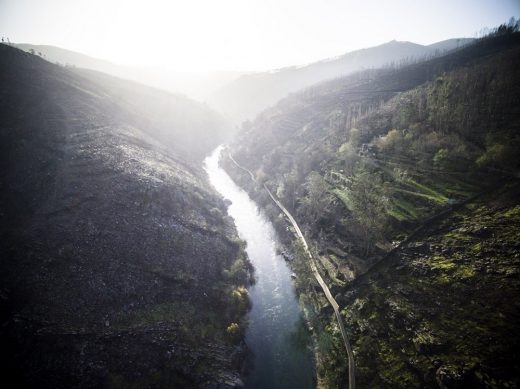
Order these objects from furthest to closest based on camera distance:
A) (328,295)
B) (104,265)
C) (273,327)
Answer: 1. (328,295)
2. (273,327)
3. (104,265)

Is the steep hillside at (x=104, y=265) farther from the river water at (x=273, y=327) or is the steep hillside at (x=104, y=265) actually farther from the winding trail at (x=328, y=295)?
the winding trail at (x=328, y=295)

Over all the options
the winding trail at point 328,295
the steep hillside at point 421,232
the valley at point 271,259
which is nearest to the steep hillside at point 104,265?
the valley at point 271,259

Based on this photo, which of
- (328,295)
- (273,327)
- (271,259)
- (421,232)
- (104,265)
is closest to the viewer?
(104,265)

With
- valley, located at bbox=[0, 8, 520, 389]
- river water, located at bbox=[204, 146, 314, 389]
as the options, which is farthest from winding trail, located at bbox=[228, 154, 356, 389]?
river water, located at bbox=[204, 146, 314, 389]

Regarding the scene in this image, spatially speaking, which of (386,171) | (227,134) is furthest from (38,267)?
(227,134)

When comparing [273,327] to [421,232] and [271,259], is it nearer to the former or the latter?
[271,259]

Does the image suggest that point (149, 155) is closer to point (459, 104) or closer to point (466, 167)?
point (466, 167)

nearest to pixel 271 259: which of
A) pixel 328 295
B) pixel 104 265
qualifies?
pixel 328 295
